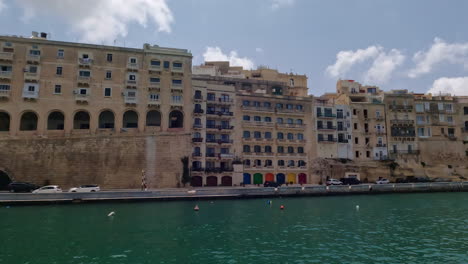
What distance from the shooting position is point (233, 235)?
74.1 ft

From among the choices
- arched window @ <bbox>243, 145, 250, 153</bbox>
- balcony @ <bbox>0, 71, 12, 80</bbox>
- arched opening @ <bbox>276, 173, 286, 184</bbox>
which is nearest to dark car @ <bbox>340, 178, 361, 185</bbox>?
arched opening @ <bbox>276, 173, 286, 184</bbox>

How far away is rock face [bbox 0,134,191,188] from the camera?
4794 centimetres

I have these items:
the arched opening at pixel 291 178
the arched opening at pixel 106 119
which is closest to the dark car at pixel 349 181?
the arched opening at pixel 291 178

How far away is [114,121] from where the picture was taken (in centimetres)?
5438

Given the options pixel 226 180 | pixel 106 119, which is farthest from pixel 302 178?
pixel 106 119

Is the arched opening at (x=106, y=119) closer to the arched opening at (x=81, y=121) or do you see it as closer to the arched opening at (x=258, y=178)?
the arched opening at (x=81, y=121)

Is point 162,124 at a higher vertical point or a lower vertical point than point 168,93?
lower

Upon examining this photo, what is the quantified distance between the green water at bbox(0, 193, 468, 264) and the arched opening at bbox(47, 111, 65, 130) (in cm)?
2308

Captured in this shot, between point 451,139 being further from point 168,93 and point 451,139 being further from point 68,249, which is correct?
point 68,249

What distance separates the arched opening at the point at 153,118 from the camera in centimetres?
5787

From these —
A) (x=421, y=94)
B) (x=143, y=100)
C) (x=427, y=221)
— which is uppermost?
(x=421, y=94)

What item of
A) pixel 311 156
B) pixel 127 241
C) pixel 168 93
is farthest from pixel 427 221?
pixel 168 93

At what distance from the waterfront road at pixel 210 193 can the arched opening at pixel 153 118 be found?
1453 centimetres

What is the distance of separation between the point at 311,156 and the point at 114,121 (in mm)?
38941
